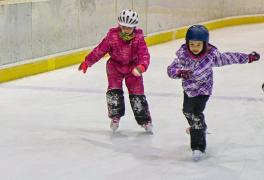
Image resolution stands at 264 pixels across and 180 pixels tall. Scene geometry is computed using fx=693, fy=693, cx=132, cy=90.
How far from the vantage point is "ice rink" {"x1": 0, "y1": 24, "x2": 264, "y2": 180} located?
4711 millimetres

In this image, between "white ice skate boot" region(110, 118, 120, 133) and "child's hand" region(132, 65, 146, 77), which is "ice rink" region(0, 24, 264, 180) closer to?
"white ice skate boot" region(110, 118, 120, 133)

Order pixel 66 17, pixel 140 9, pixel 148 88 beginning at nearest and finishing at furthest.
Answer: pixel 148 88 → pixel 66 17 → pixel 140 9

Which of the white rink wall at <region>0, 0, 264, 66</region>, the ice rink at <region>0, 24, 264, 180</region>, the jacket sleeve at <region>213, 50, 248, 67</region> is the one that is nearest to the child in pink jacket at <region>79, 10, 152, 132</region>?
the ice rink at <region>0, 24, 264, 180</region>

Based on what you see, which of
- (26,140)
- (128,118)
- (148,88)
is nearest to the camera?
(26,140)

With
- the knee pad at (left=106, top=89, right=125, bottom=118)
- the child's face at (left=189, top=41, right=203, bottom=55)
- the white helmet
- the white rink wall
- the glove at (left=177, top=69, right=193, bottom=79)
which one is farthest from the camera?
the white rink wall

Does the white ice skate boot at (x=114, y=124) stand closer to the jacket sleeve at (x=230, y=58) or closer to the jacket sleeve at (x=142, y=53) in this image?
the jacket sleeve at (x=142, y=53)

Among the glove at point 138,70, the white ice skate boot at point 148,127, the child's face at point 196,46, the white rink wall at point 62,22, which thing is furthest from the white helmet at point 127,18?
the white rink wall at point 62,22

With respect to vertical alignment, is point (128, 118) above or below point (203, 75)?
below

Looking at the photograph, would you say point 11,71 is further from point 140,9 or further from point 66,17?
point 140,9

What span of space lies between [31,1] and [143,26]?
127 inches

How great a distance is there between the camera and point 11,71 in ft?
27.3

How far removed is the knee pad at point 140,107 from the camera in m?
5.68

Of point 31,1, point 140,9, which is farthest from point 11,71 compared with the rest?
point 140,9

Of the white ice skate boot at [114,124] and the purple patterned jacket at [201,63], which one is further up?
the purple patterned jacket at [201,63]
